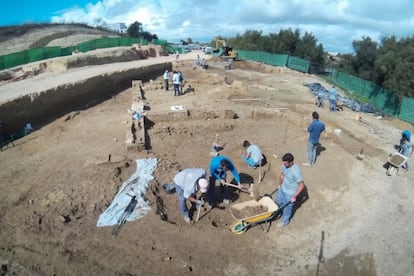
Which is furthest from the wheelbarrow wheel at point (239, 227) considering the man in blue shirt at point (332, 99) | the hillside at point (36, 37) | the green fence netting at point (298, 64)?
the hillside at point (36, 37)

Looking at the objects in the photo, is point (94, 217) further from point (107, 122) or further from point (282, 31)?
point (282, 31)

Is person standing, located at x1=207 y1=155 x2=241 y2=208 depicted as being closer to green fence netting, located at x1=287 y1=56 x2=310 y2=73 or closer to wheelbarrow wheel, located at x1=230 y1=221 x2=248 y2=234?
wheelbarrow wheel, located at x1=230 y1=221 x2=248 y2=234

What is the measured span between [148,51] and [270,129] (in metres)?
25.5

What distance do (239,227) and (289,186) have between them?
48.3 inches

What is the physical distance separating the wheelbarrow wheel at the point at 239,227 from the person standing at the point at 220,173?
0.94 meters

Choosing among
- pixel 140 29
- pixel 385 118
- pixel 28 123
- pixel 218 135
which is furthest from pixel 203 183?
pixel 140 29

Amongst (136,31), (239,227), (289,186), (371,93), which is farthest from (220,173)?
(136,31)

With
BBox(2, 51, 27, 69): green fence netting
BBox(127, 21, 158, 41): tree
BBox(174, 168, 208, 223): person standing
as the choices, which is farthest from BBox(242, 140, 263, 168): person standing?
BBox(127, 21, 158, 41): tree

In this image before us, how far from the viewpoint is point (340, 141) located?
1066cm

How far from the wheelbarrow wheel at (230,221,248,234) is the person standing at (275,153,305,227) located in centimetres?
79

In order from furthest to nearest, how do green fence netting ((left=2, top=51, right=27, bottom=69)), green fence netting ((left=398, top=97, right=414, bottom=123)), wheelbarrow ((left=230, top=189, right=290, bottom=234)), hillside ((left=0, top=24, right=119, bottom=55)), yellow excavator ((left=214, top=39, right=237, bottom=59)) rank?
hillside ((left=0, top=24, right=119, bottom=55)), yellow excavator ((left=214, top=39, right=237, bottom=59)), green fence netting ((left=2, top=51, right=27, bottom=69)), green fence netting ((left=398, top=97, right=414, bottom=123)), wheelbarrow ((left=230, top=189, right=290, bottom=234))

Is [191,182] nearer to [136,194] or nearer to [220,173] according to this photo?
[220,173]

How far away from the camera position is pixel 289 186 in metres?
6.05

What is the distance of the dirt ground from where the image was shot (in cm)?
541
